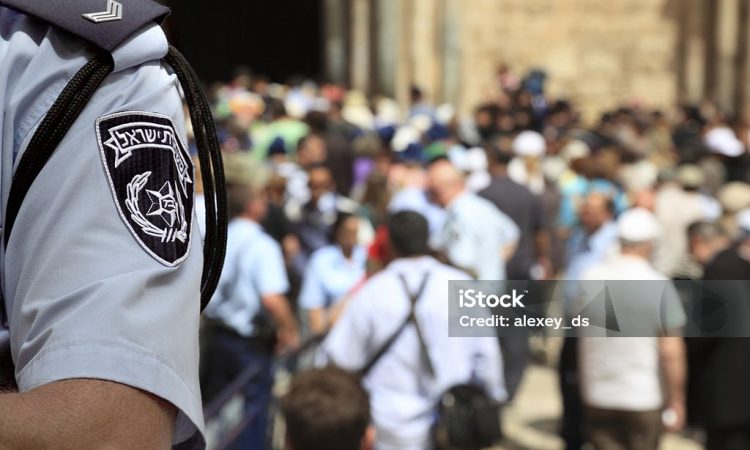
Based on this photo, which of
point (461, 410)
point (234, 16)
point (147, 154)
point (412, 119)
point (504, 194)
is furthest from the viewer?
point (234, 16)

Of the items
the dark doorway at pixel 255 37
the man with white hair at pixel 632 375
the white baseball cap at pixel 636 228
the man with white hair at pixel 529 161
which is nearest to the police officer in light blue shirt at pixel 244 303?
the man with white hair at pixel 632 375

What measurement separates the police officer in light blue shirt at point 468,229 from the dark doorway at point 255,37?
2402 cm

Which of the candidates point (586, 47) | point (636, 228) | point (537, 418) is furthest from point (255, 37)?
point (636, 228)

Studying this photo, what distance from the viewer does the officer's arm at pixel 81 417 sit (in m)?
1.25

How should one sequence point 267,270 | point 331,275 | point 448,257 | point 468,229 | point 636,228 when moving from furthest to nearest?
point 468,229 → point 331,275 → point 448,257 → point 267,270 → point 636,228

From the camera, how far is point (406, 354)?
222 inches

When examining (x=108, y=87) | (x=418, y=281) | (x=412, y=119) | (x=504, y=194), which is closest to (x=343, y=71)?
(x=412, y=119)

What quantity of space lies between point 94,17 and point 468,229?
707 centimetres

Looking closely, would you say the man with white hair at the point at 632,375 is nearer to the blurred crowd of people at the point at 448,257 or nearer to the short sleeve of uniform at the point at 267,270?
the blurred crowd of people at the point at 448,257

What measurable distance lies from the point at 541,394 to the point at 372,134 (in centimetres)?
480

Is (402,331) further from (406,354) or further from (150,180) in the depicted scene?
(150,180)

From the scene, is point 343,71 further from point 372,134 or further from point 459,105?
point 372,134

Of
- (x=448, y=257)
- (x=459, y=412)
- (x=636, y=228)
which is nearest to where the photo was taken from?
(x=459, y=412)

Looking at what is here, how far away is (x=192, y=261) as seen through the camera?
1.43 meters
